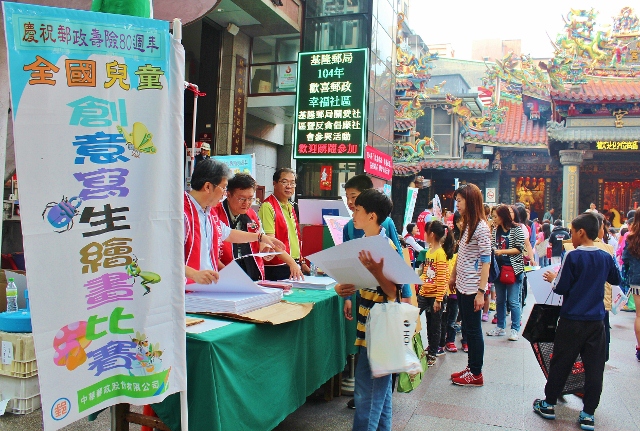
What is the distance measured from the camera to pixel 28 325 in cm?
343

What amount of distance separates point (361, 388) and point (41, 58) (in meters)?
2.02

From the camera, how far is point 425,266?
5.18 m

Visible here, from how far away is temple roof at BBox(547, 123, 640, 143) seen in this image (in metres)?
16.7

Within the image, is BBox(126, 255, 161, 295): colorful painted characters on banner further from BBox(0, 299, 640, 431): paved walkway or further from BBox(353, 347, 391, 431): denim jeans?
BBox(0, 299, 640, 431): paved walkway

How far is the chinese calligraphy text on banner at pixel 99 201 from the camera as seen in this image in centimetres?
163

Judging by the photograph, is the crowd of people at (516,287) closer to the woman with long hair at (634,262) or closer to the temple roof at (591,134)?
the woman with long hair at (634,262)

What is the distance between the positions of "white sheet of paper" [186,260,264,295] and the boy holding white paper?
1.51 ft

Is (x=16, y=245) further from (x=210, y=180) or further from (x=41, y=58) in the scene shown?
(x=41, y=58)

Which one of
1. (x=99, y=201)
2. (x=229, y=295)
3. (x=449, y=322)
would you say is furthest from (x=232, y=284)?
(x=449, y=322)

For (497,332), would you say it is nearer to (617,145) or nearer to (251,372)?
(251,372)

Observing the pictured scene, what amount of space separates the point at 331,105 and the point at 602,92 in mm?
11725

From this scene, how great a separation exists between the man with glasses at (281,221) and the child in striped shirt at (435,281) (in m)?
1.42

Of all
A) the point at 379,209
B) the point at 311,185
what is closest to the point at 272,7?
the point at 311,185

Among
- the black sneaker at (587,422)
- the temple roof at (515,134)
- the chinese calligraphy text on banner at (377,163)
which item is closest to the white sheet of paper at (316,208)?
the black sneaker at (587,422)
